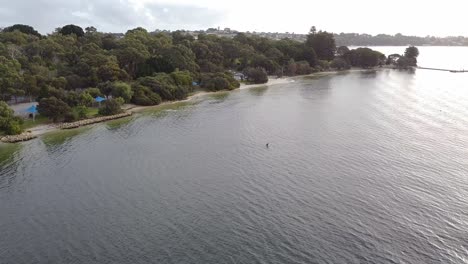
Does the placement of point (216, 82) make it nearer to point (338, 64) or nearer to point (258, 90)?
point (258, 90)

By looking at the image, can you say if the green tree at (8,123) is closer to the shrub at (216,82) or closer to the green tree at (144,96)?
the green tree at (144,96)

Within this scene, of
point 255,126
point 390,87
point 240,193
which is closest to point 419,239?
point 240,193

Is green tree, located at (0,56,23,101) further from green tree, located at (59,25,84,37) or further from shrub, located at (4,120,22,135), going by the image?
green tree, located at (59,25,84,37)

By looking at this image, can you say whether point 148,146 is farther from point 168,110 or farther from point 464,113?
point 464,113

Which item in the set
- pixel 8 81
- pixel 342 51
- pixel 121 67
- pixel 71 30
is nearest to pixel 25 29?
pixel 71 30

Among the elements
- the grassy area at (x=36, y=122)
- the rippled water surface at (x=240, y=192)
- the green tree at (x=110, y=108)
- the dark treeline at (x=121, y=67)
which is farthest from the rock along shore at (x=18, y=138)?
the green tree at (x=110, y=108)

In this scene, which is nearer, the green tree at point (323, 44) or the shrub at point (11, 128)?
the shrub at point (11, 128)

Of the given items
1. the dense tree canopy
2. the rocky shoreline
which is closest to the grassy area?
the dense tree canopy
